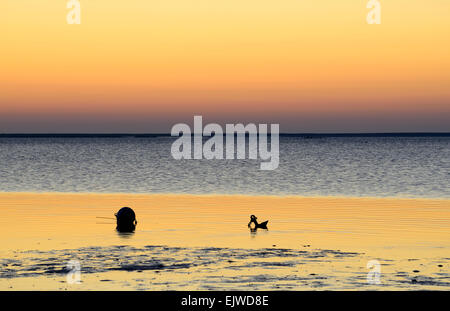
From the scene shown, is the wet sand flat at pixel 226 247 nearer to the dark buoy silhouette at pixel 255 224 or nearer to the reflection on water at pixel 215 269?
the reflection on water at pixel 215 269

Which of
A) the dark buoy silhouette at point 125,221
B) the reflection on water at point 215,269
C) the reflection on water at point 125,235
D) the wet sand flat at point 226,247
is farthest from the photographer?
the dark buoy silhouette at point 125,221

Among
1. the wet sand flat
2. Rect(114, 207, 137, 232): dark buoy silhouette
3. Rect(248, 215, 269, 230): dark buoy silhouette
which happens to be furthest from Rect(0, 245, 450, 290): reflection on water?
Rect(248, 215, 269, 230): dark buoy silhouette

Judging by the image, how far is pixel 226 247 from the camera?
26.7 meters

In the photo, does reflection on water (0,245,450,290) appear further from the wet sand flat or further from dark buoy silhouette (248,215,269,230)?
dark buoy silhouette (248,215,269,230)

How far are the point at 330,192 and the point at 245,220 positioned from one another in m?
24.5

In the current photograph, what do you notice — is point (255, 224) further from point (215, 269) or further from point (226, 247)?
point (215, 269)

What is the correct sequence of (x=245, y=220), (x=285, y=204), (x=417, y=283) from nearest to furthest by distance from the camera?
(x=417, y=283), (x=245, y=220), (x=285, y=204)

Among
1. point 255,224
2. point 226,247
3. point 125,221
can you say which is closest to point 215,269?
point 226,247

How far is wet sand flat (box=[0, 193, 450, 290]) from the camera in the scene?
20.1 m

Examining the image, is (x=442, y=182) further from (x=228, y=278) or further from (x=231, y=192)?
(x=228, y=278)

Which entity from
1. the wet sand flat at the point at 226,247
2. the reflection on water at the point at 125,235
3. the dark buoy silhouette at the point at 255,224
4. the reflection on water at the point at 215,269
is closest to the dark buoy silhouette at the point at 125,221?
the wet sand flat at the point at 226,247

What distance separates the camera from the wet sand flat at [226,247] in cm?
2014

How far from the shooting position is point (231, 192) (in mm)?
59344

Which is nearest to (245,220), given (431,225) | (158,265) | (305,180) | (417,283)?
(431,225)
